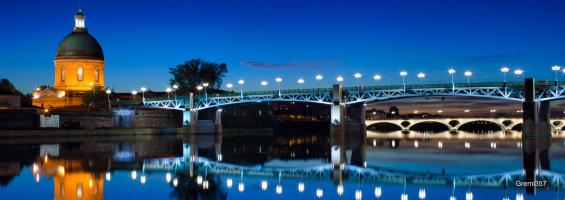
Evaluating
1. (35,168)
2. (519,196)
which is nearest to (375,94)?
(35,168)

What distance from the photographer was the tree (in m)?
158

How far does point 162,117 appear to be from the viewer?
139 m

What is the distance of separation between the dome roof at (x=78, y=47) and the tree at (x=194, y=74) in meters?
17.3

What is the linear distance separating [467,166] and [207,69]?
109506mm

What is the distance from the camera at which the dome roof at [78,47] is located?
14562 centimetres

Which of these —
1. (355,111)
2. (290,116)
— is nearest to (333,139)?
(355,111)

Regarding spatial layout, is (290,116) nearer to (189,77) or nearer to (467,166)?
(189,77)

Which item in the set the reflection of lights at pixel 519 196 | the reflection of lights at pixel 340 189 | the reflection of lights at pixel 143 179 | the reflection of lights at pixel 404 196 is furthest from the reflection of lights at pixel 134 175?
the reflection of lights at pixel 519 196

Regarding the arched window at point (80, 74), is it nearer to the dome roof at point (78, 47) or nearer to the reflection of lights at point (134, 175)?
the dome roof at point (78, 47)

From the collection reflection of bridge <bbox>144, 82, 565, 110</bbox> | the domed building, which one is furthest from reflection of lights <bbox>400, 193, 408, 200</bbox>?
the domed building

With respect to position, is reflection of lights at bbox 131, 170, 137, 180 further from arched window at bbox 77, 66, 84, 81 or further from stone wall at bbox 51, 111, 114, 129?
arched window at bbox 77, 66, 84, 81

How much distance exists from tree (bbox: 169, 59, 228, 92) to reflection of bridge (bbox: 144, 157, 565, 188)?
327 ft

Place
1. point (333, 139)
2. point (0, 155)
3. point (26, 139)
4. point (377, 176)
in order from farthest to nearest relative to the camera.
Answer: point (333, 139)
point (26, 139)
point (0, 155)
point (377, 176)

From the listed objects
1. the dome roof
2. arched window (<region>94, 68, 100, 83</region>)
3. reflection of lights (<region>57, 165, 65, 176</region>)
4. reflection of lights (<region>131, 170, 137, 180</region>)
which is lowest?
reflection of lights (<region>131, 170, 137, 180</region>)
